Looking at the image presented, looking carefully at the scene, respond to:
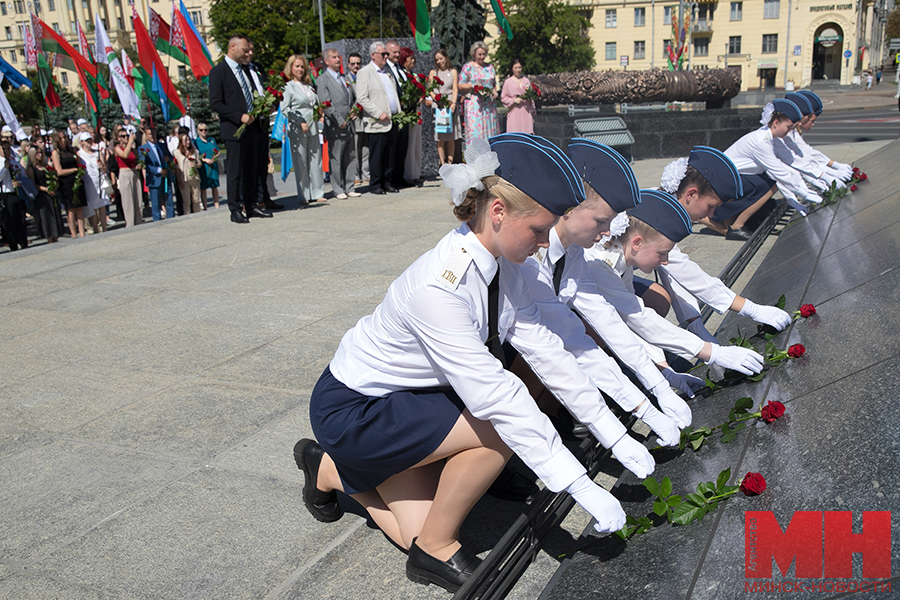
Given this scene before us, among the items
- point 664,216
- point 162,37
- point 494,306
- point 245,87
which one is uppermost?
point 162,37

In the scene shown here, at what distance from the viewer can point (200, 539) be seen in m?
2.62

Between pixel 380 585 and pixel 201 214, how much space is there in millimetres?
8746

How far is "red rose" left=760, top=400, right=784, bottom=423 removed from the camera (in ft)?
8.54

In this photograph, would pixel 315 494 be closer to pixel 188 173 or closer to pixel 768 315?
pixel 768 315

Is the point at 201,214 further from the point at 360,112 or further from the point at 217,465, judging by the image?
the point at 217,465

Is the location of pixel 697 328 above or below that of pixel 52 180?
below

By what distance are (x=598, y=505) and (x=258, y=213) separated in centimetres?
861

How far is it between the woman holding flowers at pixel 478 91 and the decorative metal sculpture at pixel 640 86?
6.49ft

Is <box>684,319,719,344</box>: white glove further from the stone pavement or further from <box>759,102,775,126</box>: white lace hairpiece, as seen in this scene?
<box>759,102,775,126</box>: white lace hairpiece

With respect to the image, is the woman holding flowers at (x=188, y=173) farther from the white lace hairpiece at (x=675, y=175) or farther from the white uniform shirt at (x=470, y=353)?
the white uniform shirt at (x=470, y=353)

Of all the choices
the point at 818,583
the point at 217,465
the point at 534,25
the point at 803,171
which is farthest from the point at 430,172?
the point at 534,25

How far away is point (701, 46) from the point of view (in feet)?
217

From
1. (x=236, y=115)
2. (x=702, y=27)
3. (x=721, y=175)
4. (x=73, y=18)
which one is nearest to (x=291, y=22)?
(x=702, y=27)

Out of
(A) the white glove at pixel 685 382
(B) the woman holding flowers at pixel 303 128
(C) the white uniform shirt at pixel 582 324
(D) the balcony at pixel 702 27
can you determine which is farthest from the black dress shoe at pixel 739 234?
(D) the balcony at pixel 702 27
